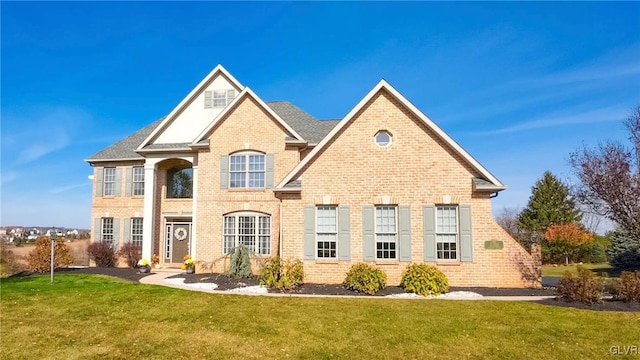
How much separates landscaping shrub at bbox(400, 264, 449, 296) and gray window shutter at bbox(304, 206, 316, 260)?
364 cm

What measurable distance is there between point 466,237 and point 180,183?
1626 cm

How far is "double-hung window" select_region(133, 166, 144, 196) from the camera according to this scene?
2177 centimetres

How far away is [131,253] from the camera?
2078cm

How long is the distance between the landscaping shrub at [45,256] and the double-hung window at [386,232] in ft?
58.3

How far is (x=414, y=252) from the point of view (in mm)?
13984

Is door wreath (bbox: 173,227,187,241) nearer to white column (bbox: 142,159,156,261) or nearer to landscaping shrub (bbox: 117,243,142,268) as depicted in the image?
white column (bbox: 142,159,156,261)

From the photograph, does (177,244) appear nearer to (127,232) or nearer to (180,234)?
(180,234)

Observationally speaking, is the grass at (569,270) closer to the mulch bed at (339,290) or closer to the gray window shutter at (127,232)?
the mulch bed at (339,290)

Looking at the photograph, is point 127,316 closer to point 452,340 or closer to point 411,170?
point 452,340

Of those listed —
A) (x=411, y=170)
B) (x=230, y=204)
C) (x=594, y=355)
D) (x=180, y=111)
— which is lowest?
(x=594, y=355)

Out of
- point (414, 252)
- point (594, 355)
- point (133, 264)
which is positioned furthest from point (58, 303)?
point (594, 355)

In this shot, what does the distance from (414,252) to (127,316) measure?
9.82 m

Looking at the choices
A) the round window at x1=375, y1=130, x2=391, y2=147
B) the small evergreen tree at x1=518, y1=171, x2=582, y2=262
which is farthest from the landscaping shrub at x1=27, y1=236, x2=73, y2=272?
the small evergreen tree at x1=518, y1=171, x2=582, y2=262

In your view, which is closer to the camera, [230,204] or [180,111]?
[230,204]
